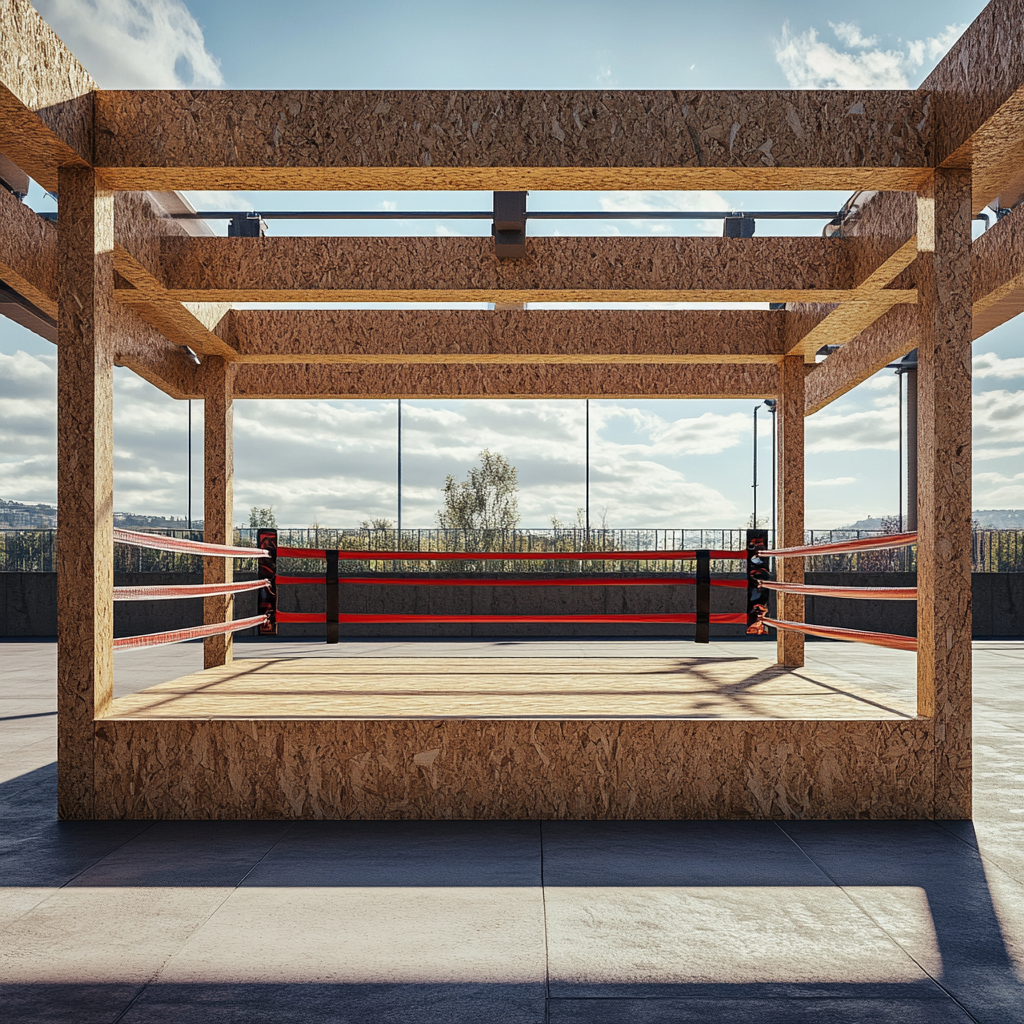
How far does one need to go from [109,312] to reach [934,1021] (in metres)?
4.84

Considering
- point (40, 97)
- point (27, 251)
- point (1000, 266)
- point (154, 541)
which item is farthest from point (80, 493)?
point (1000, 266)

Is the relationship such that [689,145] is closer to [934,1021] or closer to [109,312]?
[109,312]

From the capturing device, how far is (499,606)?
49.2ft

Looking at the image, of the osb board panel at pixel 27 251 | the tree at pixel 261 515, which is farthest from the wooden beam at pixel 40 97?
the tree at pixel 261 515

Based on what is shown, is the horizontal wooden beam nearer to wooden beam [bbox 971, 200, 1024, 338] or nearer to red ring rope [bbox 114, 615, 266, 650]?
wooden beam [bbox 971, 200, 1024, 338]

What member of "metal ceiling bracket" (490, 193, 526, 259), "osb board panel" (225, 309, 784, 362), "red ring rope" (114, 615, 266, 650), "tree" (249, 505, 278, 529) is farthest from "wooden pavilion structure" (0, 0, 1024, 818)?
"tree" (249, 505, 278, 529)

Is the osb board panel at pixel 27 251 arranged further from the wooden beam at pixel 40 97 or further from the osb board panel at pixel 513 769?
the osb board panel at pixel 513 769

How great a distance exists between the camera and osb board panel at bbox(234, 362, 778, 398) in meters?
8.81

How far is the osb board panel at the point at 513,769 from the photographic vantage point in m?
4.31

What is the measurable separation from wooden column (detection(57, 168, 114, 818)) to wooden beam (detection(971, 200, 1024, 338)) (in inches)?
218

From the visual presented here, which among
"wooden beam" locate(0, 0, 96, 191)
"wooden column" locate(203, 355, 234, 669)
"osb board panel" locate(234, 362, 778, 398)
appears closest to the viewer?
"wooden beam" locate(0, 0, 96, 191)

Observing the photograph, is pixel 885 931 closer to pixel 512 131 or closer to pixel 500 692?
pixel 500 692

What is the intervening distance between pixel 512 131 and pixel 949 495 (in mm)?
3013

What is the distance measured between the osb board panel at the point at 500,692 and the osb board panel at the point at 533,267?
9.43 feet
